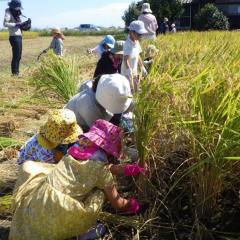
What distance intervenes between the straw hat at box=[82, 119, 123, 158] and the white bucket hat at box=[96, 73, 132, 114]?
0.29 meters

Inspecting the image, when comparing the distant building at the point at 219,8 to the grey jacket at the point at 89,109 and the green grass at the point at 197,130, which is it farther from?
the green grass at the point at 197,130

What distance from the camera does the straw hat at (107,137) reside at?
7.88ft

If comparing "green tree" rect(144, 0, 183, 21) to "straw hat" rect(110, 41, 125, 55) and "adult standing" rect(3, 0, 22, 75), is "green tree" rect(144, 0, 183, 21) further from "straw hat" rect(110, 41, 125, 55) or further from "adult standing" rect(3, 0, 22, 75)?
"straw hat" rect(110, 41, 125, 55)

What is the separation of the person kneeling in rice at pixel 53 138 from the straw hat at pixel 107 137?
18cm

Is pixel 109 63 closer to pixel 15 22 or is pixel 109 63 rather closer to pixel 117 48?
pixel 117 48

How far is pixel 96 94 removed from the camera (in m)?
2.92

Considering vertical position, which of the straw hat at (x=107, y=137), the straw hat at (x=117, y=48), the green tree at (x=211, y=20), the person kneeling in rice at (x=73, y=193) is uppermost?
the straw hat at (x=117, y=48)

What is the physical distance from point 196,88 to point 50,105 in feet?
12.0

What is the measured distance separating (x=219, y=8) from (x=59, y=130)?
95.6 feet

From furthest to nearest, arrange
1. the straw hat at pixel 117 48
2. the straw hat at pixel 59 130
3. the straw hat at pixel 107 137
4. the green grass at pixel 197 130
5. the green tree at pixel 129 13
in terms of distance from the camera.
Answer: the green tree at pixel 129 13 < the straw hat at pixel 117 48 < the straw hat at pixel 59 130 < the straw hat at pixel 107 137 < the green grass at pixel 197 130

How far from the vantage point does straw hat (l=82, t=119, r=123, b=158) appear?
2.40 meters

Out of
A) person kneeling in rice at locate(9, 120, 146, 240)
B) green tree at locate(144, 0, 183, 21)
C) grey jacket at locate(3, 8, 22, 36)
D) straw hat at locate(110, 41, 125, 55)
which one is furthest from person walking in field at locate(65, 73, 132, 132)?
green tree at locate(144, 0, 183, 21)

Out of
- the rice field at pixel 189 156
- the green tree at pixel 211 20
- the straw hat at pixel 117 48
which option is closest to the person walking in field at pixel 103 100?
the rice field at pixel 189 156

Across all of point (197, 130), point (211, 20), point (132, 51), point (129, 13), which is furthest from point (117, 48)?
point (129, 13)
